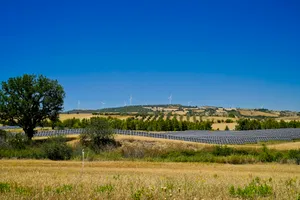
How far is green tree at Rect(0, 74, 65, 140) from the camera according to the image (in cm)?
7125

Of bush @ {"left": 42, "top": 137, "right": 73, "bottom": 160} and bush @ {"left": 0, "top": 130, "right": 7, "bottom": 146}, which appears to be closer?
bush @ {"left": 42, "top": 137, "right": 73, "bottom": 160}

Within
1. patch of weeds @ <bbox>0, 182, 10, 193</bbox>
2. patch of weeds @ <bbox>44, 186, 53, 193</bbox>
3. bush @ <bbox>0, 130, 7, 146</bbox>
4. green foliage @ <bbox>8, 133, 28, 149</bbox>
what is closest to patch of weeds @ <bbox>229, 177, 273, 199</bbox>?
patch of weeds @ <bbox>44, 186, 53, 193</bbox>

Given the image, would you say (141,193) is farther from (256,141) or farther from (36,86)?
(256,141)

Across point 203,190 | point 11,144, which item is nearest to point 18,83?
point 11,144

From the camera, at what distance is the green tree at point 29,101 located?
234 ft

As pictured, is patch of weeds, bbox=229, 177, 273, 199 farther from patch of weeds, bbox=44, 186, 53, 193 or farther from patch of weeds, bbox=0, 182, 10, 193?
patch of weeds, bbox=0, 182, 10, 193

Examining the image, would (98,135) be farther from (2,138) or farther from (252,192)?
(252,192)

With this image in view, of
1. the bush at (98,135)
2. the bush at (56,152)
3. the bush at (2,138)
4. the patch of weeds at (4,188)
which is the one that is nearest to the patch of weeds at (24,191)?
the patch of weeds at (4,188)

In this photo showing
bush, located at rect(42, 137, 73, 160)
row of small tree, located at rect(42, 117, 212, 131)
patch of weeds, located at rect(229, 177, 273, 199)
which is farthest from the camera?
row of small tree, located at rect(42, 117, 212, 131)

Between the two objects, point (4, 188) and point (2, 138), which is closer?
point (4, 188)

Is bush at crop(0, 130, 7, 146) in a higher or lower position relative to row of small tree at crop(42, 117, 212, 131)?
lower

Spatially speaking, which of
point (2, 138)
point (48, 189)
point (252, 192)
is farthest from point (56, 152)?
point (252, 192)

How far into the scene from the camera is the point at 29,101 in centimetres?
7119

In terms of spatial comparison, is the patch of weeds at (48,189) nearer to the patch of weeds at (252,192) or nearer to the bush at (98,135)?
the patch of weeds at (252,192)
